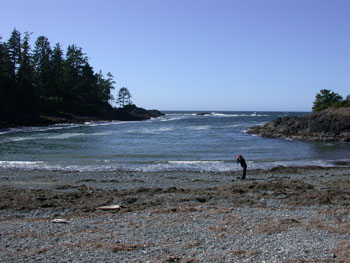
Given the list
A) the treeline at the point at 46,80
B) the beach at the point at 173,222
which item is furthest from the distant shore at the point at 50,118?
the beach at the point at 173,222

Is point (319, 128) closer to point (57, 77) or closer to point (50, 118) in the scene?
point (50, 118)

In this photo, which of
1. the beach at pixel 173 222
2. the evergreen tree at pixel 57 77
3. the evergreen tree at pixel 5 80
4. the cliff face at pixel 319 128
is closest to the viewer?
the beach at pixel 173 222

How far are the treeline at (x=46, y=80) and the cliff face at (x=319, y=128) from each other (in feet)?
161

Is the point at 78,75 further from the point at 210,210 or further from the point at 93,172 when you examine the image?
the point at 210,210

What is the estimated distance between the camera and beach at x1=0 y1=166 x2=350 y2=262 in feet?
26.5

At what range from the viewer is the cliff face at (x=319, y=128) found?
4431 centimetres

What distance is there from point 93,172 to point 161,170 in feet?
14.5

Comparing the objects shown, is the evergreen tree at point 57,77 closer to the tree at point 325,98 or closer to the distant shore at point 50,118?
the distant shore at point 50,118

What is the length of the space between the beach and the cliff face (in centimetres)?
2824

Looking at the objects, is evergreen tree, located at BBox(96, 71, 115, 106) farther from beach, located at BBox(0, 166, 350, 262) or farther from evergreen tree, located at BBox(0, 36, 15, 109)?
beach, located at BBox(0, 166, 350, 262)

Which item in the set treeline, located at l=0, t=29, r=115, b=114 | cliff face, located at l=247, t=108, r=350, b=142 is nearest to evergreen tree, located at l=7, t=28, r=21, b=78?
treeline, located at l=0, t=29, r=115, b=114

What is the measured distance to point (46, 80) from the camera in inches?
3654

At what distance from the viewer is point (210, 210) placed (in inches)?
474

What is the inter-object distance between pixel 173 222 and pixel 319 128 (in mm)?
41144
